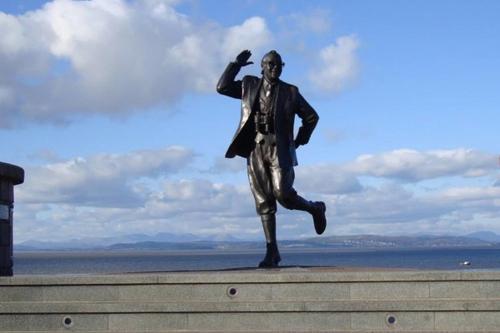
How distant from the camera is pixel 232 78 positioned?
14000 millimetres

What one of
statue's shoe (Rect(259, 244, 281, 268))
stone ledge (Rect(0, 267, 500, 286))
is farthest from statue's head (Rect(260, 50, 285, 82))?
stone ledge (Rect(0, 267, 500, 286))

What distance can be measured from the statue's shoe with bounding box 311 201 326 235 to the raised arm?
207 cm

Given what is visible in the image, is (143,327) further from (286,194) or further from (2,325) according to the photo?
(286,194)

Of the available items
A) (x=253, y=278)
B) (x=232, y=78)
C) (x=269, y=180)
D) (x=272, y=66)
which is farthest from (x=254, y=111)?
(x=253, y=278)

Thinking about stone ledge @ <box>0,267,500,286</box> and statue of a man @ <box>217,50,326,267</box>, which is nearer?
stone ledge @ <box>0,267,500,286</box>

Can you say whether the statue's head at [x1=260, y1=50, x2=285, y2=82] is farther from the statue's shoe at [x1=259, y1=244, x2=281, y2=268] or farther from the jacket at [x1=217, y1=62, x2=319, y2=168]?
the statue's shoe at [x1=259, y1=244, x2=281, y2=268]

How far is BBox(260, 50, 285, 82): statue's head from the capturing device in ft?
45.6

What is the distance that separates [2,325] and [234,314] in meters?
2.93

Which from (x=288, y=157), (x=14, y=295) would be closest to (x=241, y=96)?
(x=288, y=157)

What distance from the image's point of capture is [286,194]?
1337cm

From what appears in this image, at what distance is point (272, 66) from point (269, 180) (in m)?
1.73

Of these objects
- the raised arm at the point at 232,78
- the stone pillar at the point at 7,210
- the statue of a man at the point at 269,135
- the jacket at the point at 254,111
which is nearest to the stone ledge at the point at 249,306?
the stone pillar at the point at 7,210

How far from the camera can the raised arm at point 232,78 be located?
13992 mm

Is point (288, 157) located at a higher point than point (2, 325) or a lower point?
higher
